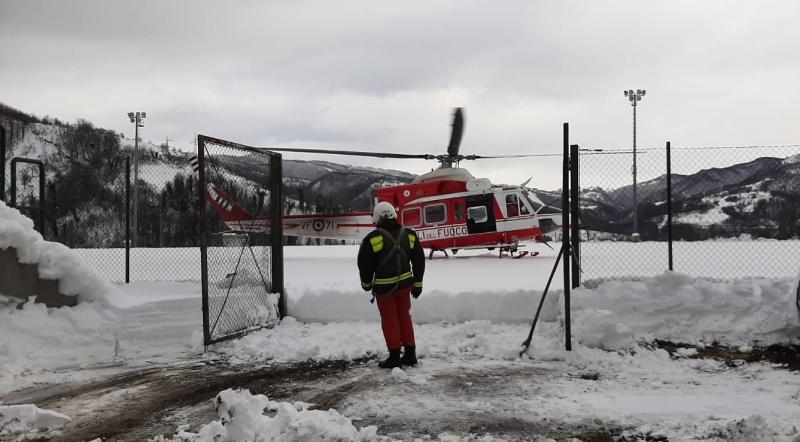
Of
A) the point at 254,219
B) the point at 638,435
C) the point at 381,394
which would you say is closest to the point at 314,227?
the point at 254,219

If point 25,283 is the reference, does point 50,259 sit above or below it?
above

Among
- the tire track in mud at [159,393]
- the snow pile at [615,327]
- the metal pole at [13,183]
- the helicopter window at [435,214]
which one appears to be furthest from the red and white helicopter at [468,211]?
the tire track in mud at [159,393]

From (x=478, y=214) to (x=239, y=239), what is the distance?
924cm

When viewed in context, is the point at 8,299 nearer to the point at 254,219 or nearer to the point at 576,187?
the point at 254,219

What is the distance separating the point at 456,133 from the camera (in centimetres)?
1466

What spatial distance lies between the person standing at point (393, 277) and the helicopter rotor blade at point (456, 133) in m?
8.52

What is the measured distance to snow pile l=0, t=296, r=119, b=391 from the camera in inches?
242

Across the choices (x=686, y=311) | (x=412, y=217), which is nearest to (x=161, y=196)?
(x=412, y=217)

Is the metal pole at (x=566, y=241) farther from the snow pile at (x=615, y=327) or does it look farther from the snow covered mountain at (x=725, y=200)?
the snow covered mountain at (x=725, y=200)

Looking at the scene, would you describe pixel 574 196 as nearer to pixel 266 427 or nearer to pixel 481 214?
pixel 266 427

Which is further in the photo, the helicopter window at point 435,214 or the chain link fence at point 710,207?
the helicopter window at point 435,214

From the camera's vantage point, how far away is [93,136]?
283ft

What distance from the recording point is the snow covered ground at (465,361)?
4.04 meters

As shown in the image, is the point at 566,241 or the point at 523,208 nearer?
the point at 566,241
